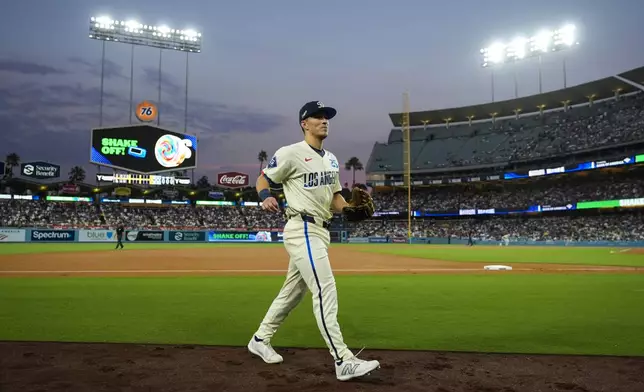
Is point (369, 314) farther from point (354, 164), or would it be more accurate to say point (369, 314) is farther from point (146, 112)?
point (354, 164)

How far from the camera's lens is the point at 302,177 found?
14.9ft

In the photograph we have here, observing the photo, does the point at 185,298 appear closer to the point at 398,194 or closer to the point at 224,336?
the point at 224,336

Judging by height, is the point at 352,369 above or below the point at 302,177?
below

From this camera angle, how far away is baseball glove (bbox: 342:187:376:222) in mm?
5012

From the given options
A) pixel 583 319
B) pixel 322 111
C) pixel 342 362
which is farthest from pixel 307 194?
pixel 583 319

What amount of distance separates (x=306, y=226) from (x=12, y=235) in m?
49.8

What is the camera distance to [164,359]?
4449mm

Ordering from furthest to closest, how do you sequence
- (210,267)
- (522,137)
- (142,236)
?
1. (522,137)
2. (142,236)
3. (210,267)

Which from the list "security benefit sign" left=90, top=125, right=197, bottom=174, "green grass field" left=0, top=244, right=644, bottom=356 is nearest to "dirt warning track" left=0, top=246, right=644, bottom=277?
"green grass field" left=0, top=244, right=644, bottom=356

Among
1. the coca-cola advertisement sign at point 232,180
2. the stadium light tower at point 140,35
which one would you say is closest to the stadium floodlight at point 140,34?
the stadium light tower at point 140,35

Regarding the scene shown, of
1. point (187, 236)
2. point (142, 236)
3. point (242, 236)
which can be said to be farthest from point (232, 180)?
point (142, 236)

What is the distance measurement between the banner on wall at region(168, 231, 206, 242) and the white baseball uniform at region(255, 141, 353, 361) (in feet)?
164

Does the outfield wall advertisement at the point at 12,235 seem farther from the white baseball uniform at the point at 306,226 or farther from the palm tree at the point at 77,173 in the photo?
the palm tree at the point at 77,173

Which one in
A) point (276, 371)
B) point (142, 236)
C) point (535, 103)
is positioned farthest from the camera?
point (535, 103)
